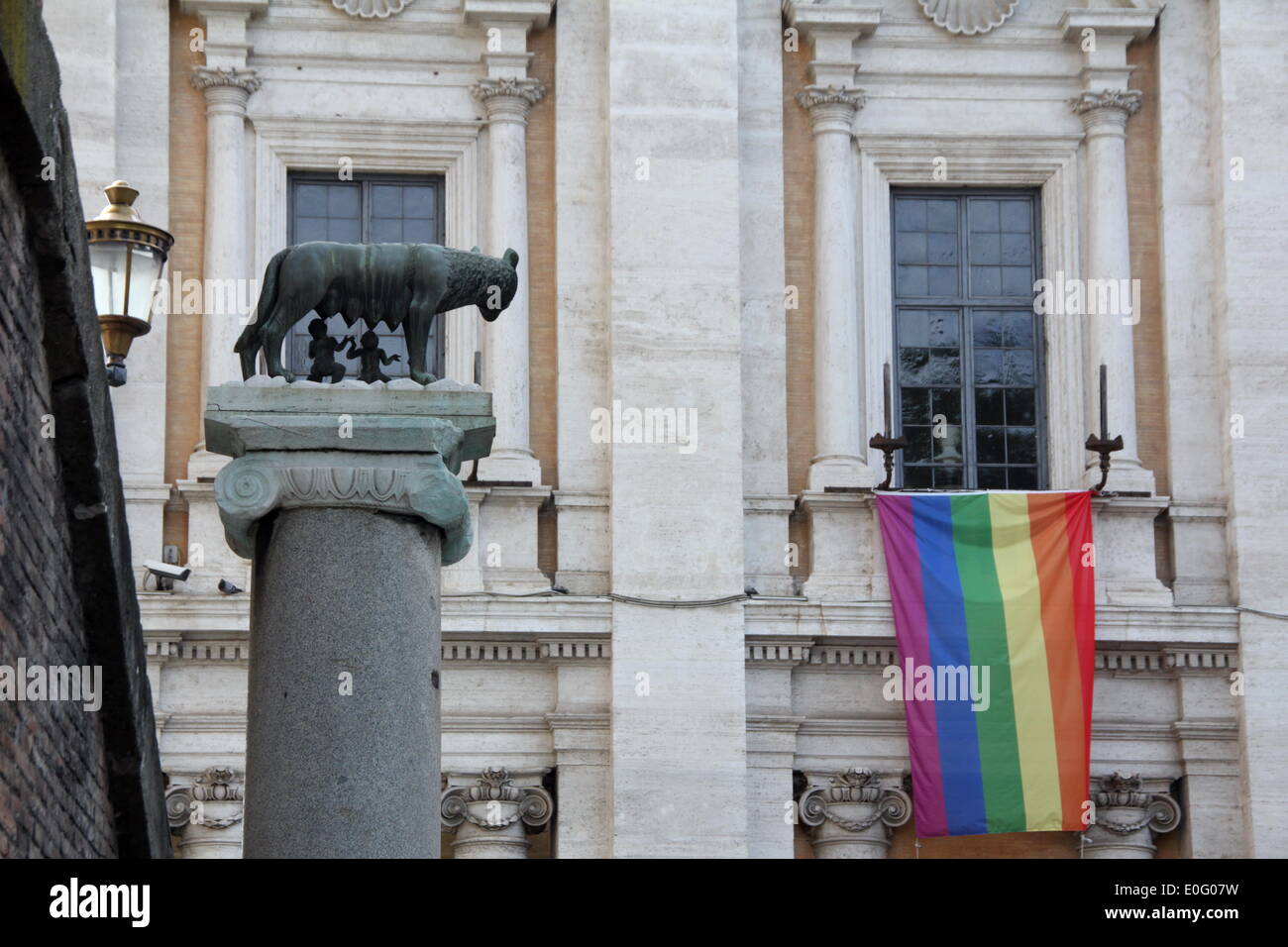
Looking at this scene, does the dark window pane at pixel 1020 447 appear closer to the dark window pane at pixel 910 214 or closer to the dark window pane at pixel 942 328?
the dark window pane at pixel 942 328

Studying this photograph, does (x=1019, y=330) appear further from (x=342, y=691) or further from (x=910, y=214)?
(x=342, y=691)

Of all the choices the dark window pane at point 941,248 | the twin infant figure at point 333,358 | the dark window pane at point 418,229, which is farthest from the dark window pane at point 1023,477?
the twin infant figure at point 333,358

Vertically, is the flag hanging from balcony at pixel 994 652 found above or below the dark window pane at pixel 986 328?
below

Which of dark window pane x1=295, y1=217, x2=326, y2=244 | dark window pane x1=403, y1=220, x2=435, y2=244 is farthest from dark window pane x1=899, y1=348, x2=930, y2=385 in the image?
dark window pane x1=295, y1=217, x2=326, y2=244

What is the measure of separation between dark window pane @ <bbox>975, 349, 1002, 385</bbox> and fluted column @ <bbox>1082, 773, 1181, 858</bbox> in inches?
148

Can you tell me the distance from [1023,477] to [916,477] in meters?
0.99

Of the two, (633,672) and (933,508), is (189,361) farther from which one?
(933,508)

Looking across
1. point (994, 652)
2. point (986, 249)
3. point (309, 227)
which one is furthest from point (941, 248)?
point (309, 227)

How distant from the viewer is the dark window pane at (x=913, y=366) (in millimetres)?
24156

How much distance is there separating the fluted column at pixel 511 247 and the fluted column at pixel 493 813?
2.59 metres

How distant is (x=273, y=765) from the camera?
11.6 m

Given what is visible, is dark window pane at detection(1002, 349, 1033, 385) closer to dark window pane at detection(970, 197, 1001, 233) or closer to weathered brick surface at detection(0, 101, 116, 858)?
dark window pane at detection(970, 197, 1001, 233)

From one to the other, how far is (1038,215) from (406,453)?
1369 centimetres

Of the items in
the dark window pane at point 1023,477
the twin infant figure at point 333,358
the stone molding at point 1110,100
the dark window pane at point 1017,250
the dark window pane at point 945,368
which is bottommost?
the dark window pane at point 1023,477
